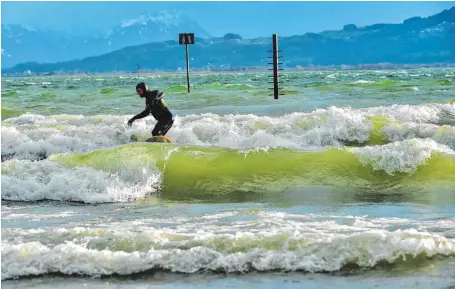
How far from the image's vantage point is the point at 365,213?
10391mm

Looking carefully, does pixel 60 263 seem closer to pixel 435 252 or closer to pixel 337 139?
pixel 435 252

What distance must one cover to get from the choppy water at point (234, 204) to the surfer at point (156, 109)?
1.74 ft

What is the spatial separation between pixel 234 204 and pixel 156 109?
441cm

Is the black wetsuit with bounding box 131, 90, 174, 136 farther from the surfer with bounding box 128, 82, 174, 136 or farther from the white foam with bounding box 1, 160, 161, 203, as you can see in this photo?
the white foam with bounding box 1, 160, 161, 203

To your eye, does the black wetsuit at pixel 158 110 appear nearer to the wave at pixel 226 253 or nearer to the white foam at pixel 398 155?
the white foam at pixel 398 155

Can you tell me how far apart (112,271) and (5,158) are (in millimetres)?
12612

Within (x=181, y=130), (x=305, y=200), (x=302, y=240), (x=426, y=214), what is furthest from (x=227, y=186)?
(x=181, y=130)

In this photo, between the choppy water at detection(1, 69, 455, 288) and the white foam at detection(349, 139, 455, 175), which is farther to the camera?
the white foam at detection(349, 139, 455, 175)

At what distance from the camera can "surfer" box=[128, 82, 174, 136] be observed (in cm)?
1496

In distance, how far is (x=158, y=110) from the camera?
1559 cm

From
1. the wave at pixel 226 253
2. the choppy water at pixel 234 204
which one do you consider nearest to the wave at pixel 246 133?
the choppy water at pixel 234 204

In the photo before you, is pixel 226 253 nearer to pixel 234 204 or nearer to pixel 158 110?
pixel 234 204

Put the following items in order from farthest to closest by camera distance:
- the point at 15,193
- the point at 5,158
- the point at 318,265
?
the point at 5,158 < the point at 15,193 < the point at 318,265

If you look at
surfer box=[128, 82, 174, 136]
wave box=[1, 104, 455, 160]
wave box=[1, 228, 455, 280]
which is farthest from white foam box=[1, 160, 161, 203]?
wave box=[1, 104, 455, 160]
